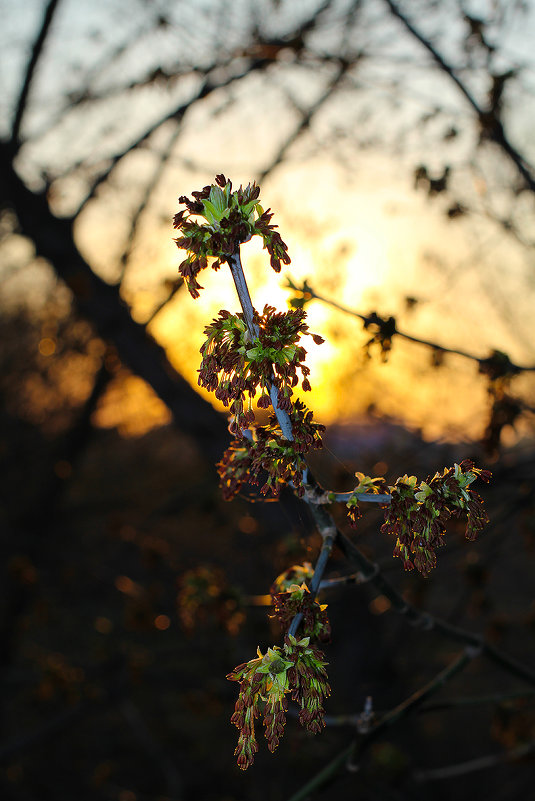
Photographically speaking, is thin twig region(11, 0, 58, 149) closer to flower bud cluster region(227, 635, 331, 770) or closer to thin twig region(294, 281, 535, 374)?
thin twig region(294, 281, 535, 374)

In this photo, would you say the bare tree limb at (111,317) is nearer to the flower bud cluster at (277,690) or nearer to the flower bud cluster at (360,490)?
the flower bud cluster at (360,490)

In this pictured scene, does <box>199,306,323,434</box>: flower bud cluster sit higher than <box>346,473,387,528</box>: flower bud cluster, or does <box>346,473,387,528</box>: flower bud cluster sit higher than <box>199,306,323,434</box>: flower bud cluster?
<box>199,306,323,434</box>: flower bud cluster

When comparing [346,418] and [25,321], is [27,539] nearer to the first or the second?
[25,321]

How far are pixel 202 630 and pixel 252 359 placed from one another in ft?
23.2

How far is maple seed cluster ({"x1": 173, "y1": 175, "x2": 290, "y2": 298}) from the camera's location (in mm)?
1114

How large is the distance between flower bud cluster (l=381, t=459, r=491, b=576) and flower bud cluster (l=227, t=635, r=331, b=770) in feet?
0.91

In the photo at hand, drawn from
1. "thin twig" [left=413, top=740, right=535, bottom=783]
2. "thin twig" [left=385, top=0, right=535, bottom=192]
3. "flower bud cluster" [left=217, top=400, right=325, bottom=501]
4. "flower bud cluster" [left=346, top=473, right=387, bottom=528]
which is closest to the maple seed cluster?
"flower bud cluster" [left=217, top=400, right=325, bottom=501]

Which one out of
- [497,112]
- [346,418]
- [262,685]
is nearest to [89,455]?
[346,418]

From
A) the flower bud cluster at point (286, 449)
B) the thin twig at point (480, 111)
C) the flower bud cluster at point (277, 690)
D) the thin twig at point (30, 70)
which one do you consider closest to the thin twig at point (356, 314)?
the flower bud cluster at point (286, 449)

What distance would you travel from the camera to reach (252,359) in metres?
1.13

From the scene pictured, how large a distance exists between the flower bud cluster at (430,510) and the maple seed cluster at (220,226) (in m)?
0.53

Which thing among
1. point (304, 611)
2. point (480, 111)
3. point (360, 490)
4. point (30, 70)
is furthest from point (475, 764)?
point (30, 70)

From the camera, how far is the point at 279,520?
4.21m

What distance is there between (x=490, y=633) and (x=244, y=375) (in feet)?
13.5
